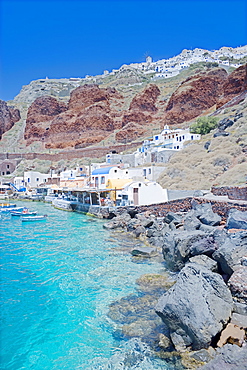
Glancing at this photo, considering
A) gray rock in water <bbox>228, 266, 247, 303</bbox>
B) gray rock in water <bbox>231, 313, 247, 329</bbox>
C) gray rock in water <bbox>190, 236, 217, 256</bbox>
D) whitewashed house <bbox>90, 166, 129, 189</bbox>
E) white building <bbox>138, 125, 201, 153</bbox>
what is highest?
white building <bbox>138, 125, 201, 153</bbox>

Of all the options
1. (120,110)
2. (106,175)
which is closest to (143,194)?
(106,175)

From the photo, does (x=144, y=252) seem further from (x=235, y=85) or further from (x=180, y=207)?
(x=235, y=85)

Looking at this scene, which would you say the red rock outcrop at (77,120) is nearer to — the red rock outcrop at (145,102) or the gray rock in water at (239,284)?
the red rock outcrop at (145,102)

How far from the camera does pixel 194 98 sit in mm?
67812

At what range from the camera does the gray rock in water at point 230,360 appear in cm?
451

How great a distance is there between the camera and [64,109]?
96.0 metres

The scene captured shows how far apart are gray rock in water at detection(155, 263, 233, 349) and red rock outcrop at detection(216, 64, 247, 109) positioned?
198ft

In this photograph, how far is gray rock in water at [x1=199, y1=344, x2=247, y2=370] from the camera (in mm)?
4508

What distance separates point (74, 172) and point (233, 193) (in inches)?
1329

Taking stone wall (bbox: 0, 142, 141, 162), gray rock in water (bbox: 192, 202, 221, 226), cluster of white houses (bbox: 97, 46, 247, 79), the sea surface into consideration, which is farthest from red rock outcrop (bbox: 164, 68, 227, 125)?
the sea surface

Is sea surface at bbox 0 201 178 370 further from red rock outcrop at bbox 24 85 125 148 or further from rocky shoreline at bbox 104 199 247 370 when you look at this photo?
red rock outcrop at bbox 24 85 125 148

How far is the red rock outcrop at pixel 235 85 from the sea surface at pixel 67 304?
54.6 meters

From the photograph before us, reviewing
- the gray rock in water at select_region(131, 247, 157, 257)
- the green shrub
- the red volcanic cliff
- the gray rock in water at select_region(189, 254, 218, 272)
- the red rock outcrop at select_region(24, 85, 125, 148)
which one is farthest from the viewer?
the red rock outcrop at select_region(24, 85, 125, 148)

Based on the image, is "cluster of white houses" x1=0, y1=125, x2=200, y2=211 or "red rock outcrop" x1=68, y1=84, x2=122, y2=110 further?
"red rock outcrop" x1=68, y1=84, x2=122, y2=110
